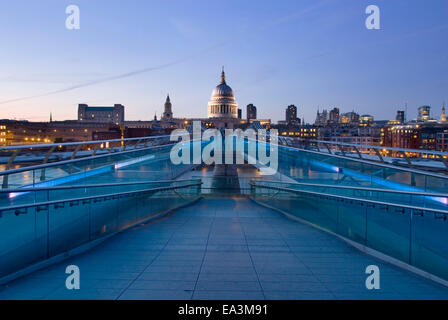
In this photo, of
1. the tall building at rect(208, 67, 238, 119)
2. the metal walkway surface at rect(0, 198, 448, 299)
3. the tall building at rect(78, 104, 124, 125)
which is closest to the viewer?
the metal walkway surface at rect(0, 198, 448, 299)

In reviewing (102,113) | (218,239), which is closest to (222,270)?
(218,239)

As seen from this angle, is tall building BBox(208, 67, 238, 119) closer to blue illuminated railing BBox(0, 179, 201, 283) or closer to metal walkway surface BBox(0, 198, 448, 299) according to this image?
blue illuminated railing BBox(0, 179, 201, 283)

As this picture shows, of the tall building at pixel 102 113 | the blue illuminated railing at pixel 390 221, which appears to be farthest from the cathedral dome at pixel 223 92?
the blue illuminated railing at pixel 390 221

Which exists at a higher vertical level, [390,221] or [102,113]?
[102,113]

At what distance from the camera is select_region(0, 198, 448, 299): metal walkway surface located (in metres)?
3.38

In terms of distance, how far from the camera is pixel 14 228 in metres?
3.82

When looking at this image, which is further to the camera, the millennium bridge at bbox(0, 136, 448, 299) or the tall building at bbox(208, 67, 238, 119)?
the tall building at bbox(208, 67, 238, 119)

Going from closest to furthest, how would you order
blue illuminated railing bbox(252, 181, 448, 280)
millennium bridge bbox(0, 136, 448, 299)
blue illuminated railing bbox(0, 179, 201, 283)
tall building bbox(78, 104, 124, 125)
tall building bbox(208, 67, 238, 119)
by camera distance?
millennium bridge bbox(0, 136, 448, 299) < blue illuminated railing bbox(0, 179, 201, 283) < blue illuminated railing bbox(252, 181, 448, 280) < tall building bbox(208, 67, 238, 119) < tall building bbox(78, 104, 124, 125)

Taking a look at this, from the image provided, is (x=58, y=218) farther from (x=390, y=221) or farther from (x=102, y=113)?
(x=102, y=113)

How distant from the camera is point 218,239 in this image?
17.6ft

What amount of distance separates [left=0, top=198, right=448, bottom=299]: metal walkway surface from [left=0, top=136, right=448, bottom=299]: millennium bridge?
0.05 feet

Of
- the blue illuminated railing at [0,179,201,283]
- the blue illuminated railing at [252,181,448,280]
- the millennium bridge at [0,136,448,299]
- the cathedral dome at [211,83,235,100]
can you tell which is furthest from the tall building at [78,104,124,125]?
the blue illuminated railing at [252,181,448,280]

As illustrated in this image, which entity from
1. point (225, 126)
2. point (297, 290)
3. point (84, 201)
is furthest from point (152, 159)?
point (225, 126)

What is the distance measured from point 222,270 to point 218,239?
141 cm
